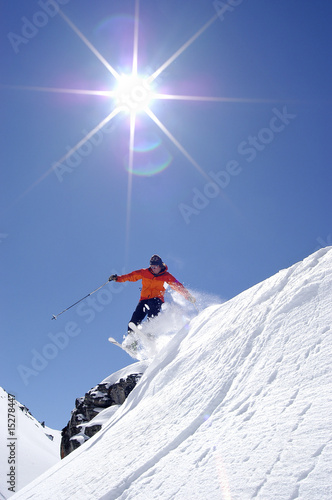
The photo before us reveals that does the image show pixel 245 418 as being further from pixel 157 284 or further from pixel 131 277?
pixel 131 277

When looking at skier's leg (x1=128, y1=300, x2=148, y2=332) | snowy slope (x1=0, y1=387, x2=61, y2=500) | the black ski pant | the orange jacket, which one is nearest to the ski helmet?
the orange jacket

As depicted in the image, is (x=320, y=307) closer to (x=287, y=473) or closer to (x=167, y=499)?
(x=287, y=473)

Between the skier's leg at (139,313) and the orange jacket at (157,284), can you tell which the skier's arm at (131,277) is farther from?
the skier's leg at (139,313)

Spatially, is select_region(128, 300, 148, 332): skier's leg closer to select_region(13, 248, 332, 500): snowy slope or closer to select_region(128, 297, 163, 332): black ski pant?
select_region(128, 297, 163, 332): black ski pant

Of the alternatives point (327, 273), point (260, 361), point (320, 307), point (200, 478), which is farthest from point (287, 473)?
point (327, 273)

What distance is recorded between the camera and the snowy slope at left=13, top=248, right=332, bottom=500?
5.06ft

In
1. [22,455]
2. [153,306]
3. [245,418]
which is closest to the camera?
[245,418]

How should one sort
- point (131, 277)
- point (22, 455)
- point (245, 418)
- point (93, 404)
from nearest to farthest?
point (245, 418), point (131, 277), point (93, 404), point (22, 455)

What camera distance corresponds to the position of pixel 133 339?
1035cm

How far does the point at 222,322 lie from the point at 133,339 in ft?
21.6

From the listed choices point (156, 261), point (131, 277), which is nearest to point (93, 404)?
point (131, 277)

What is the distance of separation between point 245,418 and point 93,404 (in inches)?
644

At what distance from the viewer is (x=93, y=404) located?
1636 centimetres

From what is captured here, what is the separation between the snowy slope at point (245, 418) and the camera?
154 centimetres
